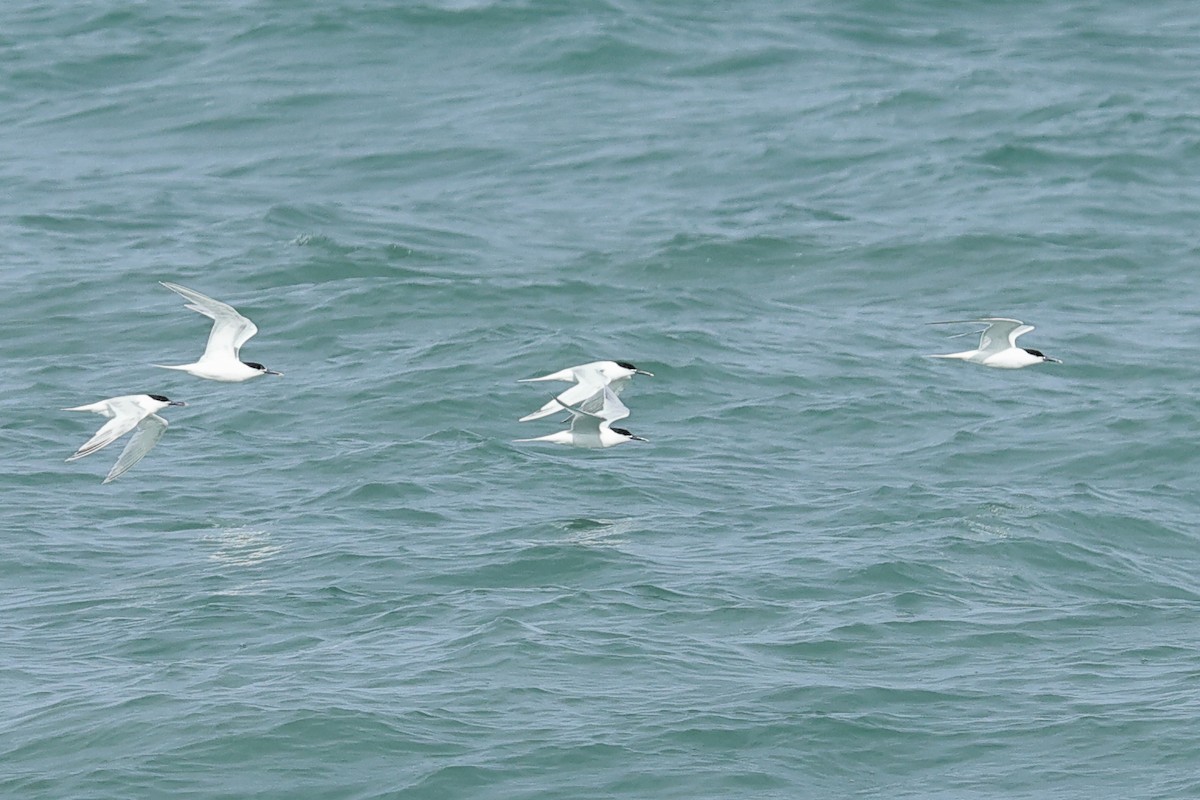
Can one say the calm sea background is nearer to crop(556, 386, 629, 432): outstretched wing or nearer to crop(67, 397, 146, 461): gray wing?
crop(556, 386, 629, 432): outstretched wing

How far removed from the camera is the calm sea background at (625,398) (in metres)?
16.7

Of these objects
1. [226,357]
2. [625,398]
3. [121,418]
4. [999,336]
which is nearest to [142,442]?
[121,418]

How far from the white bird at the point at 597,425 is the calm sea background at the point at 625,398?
91 centimetres

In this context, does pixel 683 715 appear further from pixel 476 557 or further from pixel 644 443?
pixel 644 443

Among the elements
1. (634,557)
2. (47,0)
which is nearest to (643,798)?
(634,557)

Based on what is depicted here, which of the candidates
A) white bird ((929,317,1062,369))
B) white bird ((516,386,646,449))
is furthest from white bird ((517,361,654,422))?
white bird ((929,317,1062,369))

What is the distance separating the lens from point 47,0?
42625 mm

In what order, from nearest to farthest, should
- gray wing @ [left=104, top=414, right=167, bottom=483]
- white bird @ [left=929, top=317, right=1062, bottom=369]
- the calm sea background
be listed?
the calm sea background
gray wing @ [left=104, top=414, right=167, bottom=483]
white bird @ [left=929, top=317, right=1062, bottom=369]

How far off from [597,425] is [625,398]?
4161 millimetres

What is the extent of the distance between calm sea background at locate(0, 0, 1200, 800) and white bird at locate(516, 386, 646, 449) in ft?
2.98

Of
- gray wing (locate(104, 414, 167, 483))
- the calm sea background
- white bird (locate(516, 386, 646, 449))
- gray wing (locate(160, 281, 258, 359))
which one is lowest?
the calm sea background

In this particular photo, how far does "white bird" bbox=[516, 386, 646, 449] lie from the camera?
20.0 m

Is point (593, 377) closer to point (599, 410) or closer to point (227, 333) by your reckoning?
point (599, 410)

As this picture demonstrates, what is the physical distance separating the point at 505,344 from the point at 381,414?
2665 millimetres
